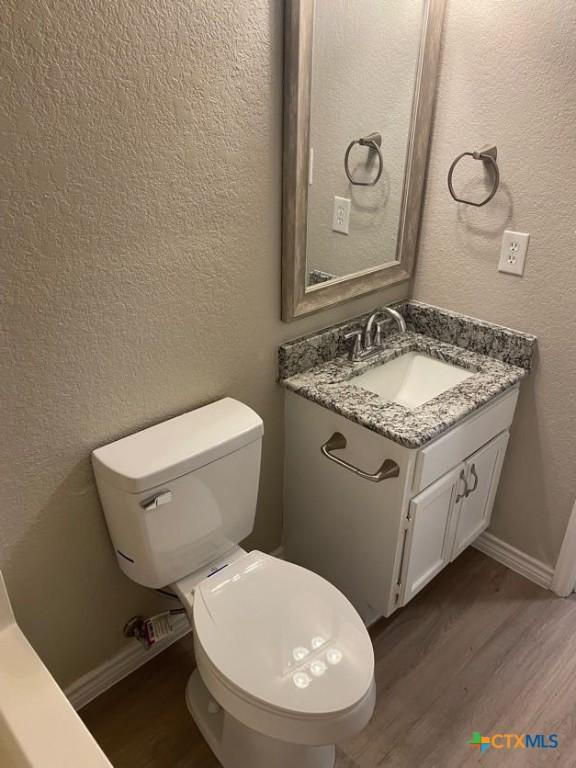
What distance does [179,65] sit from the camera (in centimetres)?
120

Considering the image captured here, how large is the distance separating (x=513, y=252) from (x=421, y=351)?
410 millimetres

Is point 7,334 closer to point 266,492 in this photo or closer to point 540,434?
point 266,492

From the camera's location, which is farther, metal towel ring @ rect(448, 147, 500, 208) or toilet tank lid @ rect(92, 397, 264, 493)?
metal towel ring @ rect(448, 147, 500, 208)

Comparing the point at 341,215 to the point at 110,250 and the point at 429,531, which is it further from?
the point at 429,531

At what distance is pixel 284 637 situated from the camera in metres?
1.29

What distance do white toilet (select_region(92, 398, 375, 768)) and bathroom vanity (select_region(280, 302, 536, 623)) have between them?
25cm

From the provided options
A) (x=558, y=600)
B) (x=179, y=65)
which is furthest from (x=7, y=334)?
(x=558, y=600)

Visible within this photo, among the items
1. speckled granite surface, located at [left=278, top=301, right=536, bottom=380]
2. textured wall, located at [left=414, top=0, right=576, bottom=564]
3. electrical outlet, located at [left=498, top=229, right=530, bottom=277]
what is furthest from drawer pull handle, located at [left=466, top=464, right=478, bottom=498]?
electrical outlet, located at [left=498, top=229, right=530, bottom=277]

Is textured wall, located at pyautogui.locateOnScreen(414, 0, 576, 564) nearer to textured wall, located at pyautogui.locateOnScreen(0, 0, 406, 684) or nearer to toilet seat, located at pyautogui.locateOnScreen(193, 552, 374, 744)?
textured wall, located at pyautogui.locateOnScreen(0, 0, 406, 684)

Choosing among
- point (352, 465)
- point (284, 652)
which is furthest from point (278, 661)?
point (352, 465)

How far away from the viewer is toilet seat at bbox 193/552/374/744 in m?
1.18

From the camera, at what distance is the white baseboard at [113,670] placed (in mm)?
1609

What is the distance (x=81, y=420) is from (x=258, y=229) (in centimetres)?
63

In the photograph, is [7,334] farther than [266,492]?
No
